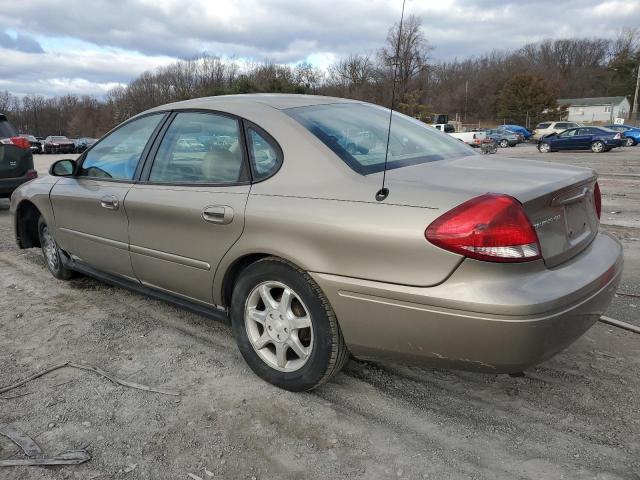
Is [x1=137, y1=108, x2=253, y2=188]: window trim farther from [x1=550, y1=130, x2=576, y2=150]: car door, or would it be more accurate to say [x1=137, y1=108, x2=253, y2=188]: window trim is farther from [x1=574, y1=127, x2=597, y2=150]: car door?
[x1=550, y1=130, x2=576, y2=150]: car door

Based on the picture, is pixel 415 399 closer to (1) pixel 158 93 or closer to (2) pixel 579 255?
(2) pixel 579 255

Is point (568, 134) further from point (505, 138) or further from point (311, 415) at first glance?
point (311, 415)

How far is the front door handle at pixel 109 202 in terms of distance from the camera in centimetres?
352

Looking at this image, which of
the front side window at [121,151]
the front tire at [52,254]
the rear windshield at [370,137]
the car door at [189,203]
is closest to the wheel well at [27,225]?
the front tire at [52,254]

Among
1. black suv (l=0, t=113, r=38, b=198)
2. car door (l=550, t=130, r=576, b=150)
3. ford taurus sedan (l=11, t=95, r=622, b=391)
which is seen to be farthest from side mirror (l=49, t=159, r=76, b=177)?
car door (l=550, t=130, r=576, b=150)

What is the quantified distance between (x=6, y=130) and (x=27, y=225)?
15.6 feet

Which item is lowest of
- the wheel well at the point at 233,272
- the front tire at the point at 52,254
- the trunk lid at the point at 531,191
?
the front tire at the point at 52,254

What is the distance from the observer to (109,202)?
3.58m

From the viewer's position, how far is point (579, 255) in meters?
2.45

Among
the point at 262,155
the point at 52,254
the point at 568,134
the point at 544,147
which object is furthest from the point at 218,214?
the point at 544,147

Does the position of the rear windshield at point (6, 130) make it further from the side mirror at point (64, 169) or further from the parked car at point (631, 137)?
the parked car at point (631, 137)

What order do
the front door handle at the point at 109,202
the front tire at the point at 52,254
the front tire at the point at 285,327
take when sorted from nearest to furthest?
1. the front tire at the point at 285,327
2. the front door handle at the point at 109,202
3. the front tire at the point at 52,254

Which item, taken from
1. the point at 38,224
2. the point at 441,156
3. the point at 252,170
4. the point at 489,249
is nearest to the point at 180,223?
the point at 252,170

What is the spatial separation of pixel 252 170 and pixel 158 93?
8848cm
